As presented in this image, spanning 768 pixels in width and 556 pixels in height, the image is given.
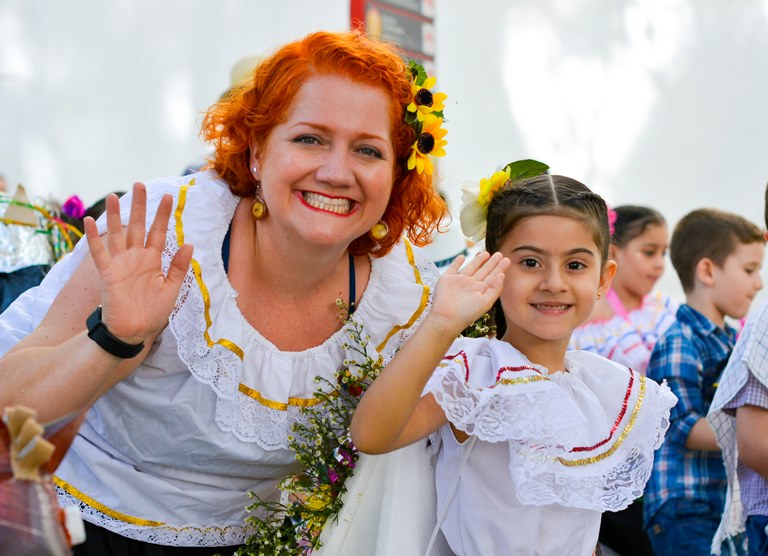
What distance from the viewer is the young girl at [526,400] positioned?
1.83m

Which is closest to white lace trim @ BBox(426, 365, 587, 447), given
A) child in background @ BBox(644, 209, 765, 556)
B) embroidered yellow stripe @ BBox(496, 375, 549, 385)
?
embroidered yellow stripe @ BBox(496, 375, 549, 385)

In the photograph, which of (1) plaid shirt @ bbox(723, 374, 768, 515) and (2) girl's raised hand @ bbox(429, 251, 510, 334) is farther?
(1) plaid shirt @ bbox(723, 374, 768, 515)

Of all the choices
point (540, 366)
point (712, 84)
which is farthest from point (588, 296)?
point (712, 84)

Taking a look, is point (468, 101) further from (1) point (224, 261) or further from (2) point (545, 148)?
(1) point (224, 261)

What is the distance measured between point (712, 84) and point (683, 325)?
3.40 m

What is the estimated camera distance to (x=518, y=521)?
1.90 m

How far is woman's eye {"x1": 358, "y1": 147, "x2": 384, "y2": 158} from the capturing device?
6.91 feet

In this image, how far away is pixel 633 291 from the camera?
4.21 metres

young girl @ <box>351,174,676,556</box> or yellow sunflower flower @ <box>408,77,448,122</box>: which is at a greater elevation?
yellow sunflower flower @ <box>408,77,448,122</box>

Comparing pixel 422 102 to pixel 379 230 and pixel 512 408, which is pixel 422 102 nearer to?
pixel 379 230

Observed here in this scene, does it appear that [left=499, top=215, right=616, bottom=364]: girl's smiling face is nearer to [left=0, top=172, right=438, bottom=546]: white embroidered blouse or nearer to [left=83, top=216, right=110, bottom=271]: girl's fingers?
[left=0, top=172, right=438, bottom=546]: white embroidered blouse

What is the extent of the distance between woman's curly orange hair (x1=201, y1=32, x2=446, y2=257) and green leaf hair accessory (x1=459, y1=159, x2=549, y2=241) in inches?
7.8

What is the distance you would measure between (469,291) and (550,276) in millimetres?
232

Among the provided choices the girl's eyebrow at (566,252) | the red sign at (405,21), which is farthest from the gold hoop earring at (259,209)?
the red sign at (405,21)
